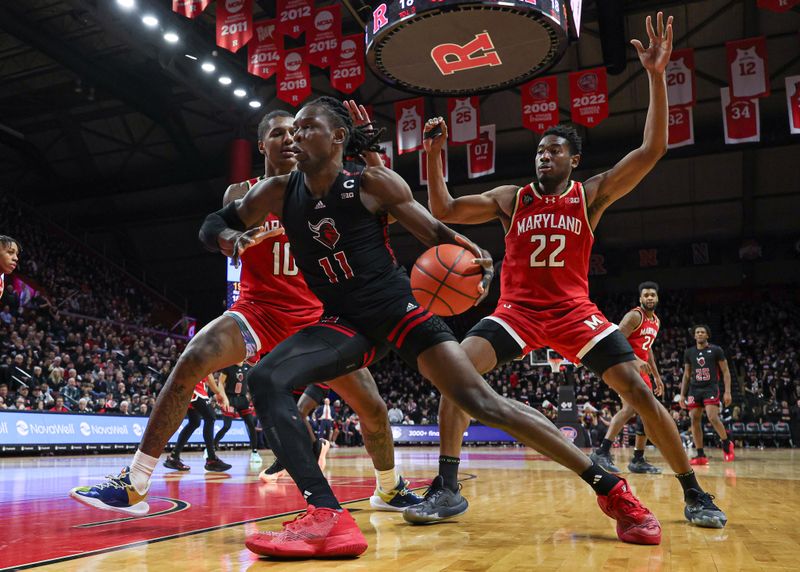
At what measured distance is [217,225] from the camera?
3.26 meters

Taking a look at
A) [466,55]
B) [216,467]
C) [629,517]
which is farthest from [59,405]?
[629,517]

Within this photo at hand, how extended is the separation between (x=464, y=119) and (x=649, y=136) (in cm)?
1192

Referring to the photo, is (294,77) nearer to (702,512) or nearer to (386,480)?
(386,480)

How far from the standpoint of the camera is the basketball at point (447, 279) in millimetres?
3275

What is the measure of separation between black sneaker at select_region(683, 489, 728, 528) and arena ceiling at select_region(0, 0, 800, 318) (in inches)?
463

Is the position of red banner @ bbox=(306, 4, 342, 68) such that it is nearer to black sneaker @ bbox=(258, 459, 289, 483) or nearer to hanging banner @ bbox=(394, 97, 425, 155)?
hanging banner @ bbox=(394, 97, 425, 155)

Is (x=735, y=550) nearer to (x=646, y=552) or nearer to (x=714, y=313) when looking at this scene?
(x=646, y=552)

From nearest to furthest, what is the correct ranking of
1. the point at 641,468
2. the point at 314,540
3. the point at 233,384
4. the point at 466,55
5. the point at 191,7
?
the point at 314,540 < the point at 641,468 < the point at 466,55 < the point at 233,384 < the point at 191,7

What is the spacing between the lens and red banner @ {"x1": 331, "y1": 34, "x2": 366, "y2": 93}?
1356 cm

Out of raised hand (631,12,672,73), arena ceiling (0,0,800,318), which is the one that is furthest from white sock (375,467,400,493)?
arena ceiling (0,0,800,318)

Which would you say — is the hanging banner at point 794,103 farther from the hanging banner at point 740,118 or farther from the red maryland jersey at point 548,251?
the red maryland jersey at point 548,251

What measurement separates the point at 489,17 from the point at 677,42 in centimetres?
1154

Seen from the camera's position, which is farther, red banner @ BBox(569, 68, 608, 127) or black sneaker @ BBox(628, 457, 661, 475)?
red banner @ BBox(569, 68, 608, 127)

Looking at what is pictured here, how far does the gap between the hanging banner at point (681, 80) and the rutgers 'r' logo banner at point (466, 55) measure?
231 inches
